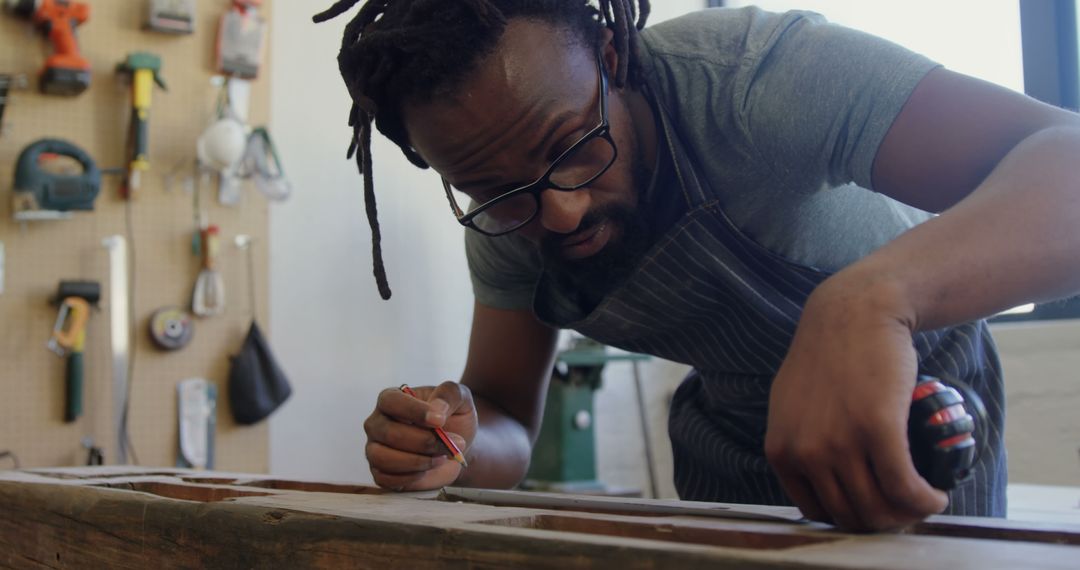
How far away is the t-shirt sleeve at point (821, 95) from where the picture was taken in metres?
0.94

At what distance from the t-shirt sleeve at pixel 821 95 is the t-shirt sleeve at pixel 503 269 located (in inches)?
16.7

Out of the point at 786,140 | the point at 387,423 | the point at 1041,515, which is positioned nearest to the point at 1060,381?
the point at 1041,515

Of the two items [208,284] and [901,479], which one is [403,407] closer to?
[901,479]

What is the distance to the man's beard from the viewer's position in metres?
1.18

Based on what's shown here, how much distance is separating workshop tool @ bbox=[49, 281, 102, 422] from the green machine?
142cm

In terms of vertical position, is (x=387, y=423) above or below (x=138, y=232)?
below

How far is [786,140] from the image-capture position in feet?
3.40

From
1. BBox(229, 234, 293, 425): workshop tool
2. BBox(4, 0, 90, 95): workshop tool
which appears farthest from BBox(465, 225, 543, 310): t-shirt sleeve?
BBox(4, 0, 90, 95): workshop tool

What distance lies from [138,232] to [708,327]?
189 centimetres

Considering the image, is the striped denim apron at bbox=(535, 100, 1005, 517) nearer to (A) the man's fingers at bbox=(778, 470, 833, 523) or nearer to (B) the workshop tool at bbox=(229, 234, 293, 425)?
(A) the man's fingers at bbox=(778, 470, 833, 523)

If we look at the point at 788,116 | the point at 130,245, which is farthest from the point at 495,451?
the point at 130,245

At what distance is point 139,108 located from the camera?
258 cm

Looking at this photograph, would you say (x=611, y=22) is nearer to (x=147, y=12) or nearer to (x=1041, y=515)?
(x=1041, y=515)

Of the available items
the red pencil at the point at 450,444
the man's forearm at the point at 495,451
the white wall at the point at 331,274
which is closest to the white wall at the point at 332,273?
the white wall at the point at 331,274
